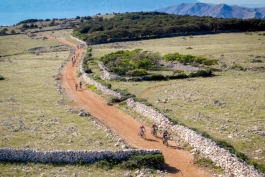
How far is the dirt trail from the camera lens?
2092 cm

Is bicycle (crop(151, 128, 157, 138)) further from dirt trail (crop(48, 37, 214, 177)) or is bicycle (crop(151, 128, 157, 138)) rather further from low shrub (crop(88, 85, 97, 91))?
low shrub (crop(88, 85, 97, 91))

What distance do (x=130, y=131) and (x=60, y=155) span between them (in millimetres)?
9223

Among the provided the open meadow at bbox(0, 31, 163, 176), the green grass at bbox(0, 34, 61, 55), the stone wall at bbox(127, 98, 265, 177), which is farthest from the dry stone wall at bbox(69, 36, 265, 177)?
the green grass at bbox(0, 34, 61, 55)

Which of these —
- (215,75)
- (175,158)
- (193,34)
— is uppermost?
(193,34)

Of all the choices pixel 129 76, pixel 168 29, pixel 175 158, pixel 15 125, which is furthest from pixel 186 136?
pixel 168 29

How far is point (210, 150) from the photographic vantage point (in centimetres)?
2180

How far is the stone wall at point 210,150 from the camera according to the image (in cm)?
1852

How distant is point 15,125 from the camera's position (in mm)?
28547

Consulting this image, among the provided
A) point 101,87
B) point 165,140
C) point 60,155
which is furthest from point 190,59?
point 60,155

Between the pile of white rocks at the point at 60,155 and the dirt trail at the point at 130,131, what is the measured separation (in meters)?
3.01

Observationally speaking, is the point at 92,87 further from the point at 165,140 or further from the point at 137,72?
the point at 165,140

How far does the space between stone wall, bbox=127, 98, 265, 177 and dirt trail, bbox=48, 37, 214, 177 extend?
3.79 feet

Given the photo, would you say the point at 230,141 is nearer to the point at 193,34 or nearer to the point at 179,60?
the point at 179,60

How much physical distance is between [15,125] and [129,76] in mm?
30248
